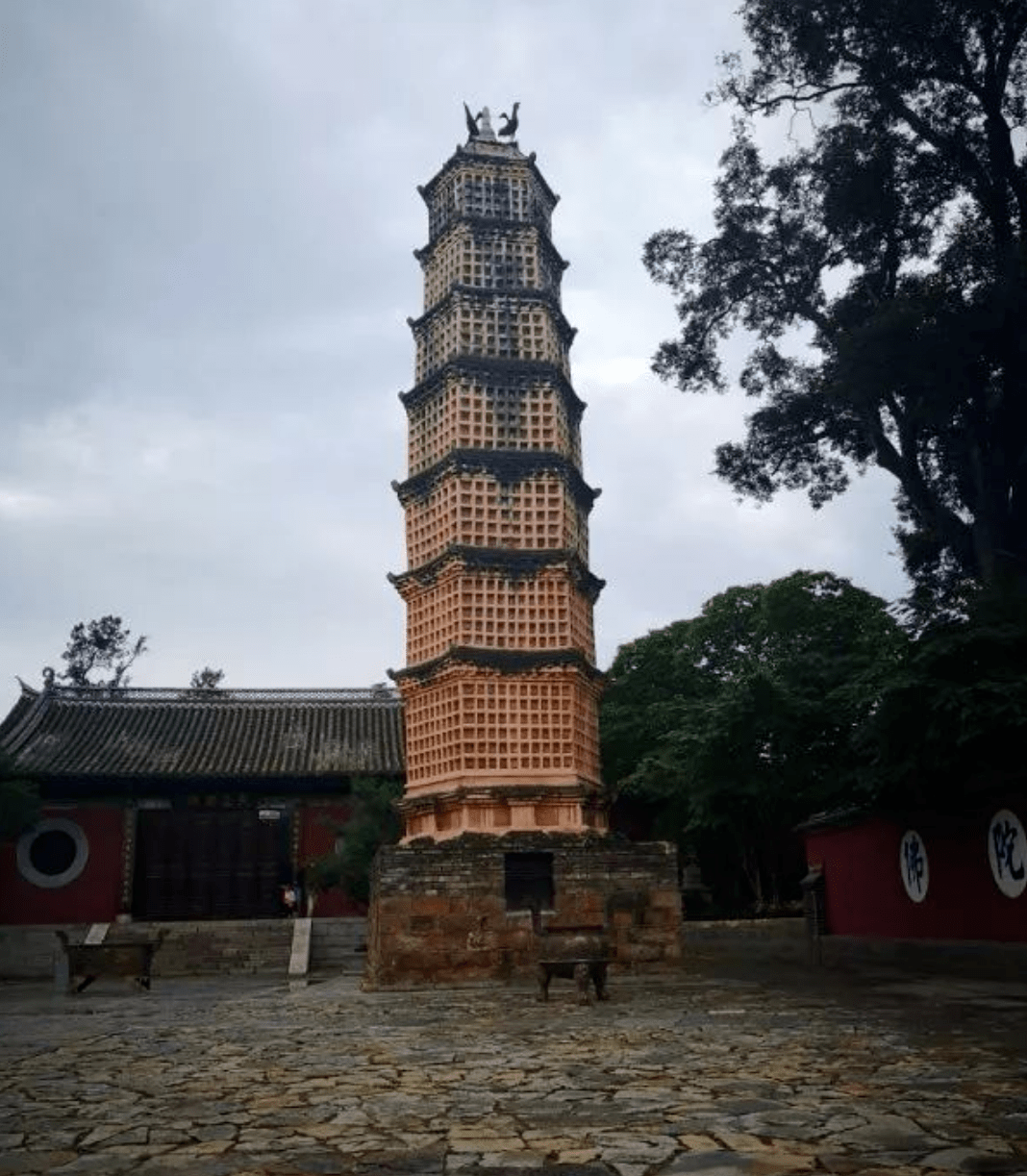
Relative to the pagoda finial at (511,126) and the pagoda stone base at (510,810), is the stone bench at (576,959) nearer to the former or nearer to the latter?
the pagoda stone base at (510,810)

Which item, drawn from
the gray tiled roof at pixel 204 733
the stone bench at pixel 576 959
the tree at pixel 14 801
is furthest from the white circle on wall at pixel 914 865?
the tree at pixel 14 801

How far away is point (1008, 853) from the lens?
1300 centimetres

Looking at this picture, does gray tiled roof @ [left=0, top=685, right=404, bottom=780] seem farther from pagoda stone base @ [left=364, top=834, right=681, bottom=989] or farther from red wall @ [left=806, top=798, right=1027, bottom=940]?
red wall @ [left=806, top=798, right=1027, bottom=940]

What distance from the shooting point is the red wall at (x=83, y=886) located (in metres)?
23.5

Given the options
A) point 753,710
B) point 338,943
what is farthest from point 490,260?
point 338,943

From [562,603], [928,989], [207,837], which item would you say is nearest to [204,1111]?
[928,989]

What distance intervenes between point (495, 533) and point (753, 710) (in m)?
5.25

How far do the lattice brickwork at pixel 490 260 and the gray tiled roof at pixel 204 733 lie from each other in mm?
11600

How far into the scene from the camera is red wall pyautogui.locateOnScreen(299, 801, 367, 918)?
23953 mm

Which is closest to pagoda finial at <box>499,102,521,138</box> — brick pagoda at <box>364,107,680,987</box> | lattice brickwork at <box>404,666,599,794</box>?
brick pagoda at <box>364,107,680,987</box>

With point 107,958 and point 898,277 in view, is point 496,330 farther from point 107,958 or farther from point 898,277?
point 107,958

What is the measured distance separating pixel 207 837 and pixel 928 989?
57.4 feet

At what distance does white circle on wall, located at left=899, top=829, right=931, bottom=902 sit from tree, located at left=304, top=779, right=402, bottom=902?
9.38 metres

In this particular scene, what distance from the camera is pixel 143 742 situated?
2542 cm
